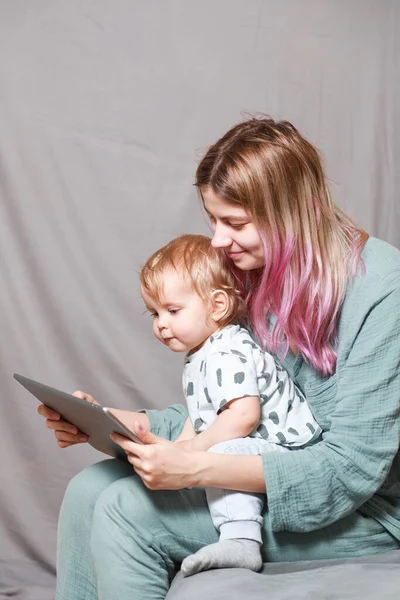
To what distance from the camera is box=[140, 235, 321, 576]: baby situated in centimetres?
170

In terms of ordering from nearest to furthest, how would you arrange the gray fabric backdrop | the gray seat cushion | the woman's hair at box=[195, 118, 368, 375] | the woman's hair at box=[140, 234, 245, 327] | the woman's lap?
1. the gray seat cushion
2. the woman's lap
3. the woman's hair at box=[195, 118, 368, 375]
4. the woman's hair at box=[140, 234, 245, 327]
5. the gray fabric backdrop

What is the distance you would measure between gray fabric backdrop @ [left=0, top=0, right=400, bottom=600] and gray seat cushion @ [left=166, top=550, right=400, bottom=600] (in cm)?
132

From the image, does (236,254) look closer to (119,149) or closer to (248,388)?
(248,388)

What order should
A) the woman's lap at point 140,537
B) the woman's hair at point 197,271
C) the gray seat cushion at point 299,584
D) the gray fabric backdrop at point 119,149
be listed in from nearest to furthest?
the gray seat cushion at point 299,584 < the woman's lap at point 140,537 < the woman's hair at point 197,271 < the gray fabric backdrop at point 119,149

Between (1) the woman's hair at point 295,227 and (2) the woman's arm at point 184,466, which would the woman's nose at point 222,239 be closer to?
(1) the woman's hair at point 295,227

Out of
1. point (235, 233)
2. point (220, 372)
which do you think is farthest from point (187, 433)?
point (235, 233)

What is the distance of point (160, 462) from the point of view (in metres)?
1.55

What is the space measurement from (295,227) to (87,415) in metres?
0.53

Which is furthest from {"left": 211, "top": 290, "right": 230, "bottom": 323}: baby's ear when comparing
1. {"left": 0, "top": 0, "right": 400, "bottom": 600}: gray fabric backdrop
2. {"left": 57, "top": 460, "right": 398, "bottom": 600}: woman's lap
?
{"left": 0, "top": 0, "right": 400, "bottom": 600}: gray fabric backdrop

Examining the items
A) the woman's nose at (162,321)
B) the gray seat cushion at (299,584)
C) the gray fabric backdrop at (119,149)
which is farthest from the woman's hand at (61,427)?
the gray fabric backdrop at (119,149)

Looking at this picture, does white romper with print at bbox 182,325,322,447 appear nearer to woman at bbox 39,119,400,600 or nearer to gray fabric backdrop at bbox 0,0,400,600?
woman at bbox 39,119,400,600

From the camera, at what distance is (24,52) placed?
9.24 ft

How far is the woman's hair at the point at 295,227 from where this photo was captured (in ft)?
5.61

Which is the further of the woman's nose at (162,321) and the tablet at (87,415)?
the woman's nose at (162,321)
